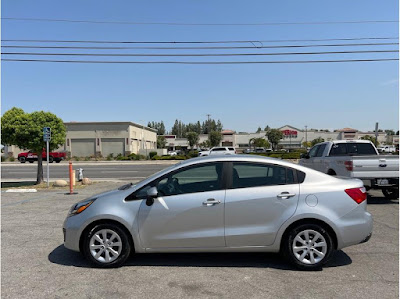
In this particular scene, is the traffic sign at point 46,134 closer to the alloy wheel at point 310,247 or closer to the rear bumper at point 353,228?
the alloy wheel at point 310,247

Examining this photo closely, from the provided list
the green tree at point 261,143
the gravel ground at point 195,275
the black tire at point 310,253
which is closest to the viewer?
the gravel ground at point 195,275

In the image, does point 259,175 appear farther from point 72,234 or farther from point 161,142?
point 161,142

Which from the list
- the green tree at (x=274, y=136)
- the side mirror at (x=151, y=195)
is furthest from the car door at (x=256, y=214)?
the green tree at (x=274, y=136)

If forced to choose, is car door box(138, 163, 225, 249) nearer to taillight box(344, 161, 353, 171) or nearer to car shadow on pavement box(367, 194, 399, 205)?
taillight box(344, 161, 353, 171)

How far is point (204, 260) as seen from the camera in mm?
4707

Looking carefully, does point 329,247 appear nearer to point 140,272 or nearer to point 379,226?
point 140,272

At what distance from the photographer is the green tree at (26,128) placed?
13.7 metres

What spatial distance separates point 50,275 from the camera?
13.8ft

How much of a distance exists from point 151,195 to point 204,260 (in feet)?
4.36

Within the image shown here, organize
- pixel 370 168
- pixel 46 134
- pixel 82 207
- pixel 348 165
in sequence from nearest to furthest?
pixel 82 207, pixel 370 168, pixel 348 165, pixel 46 134

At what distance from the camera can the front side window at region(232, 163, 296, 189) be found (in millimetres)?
4480

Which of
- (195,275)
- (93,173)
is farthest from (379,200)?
(93,173)

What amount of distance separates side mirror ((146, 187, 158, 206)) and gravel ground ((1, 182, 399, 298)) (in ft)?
3.03

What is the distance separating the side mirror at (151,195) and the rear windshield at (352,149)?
7829 mm
